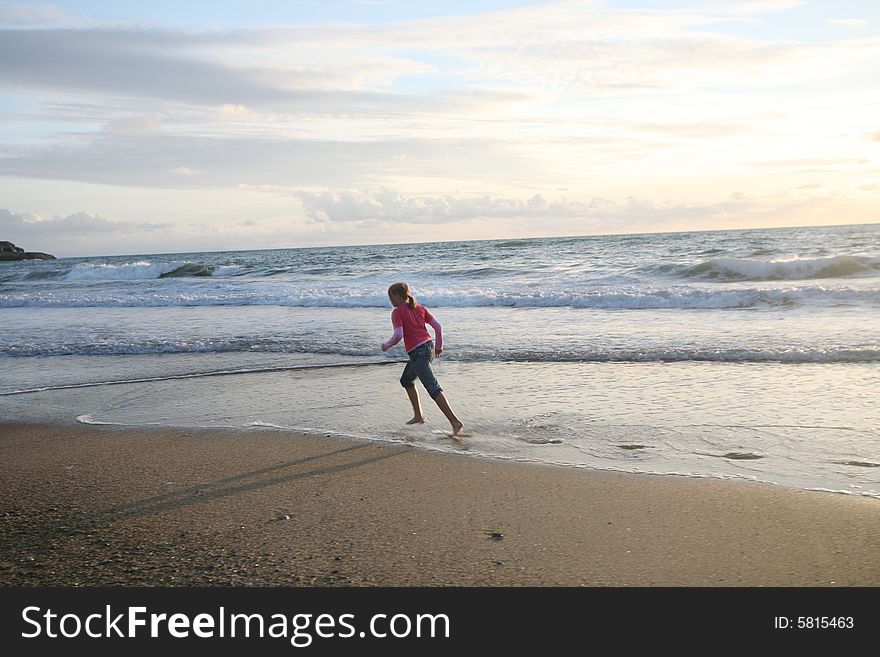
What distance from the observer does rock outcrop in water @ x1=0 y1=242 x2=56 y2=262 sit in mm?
92188

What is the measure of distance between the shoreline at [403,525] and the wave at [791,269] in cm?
2075

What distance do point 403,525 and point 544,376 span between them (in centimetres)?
510

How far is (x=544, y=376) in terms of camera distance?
9.04 meters

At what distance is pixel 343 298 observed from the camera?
2219cm

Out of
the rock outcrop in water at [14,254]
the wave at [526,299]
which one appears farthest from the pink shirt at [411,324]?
the rock outcrop in water at [14,254]

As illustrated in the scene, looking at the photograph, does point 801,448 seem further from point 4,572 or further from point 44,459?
point 44,459

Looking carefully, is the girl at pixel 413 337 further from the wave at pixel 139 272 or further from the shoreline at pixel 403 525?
the wave at pixel 139 272

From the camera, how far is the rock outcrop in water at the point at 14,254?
302 feet

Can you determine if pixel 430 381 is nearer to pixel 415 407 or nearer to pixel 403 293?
pixel 415 407

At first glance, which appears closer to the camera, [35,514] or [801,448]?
[35,514]

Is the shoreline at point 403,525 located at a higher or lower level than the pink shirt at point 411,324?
lower

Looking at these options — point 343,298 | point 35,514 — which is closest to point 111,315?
point 343,298
